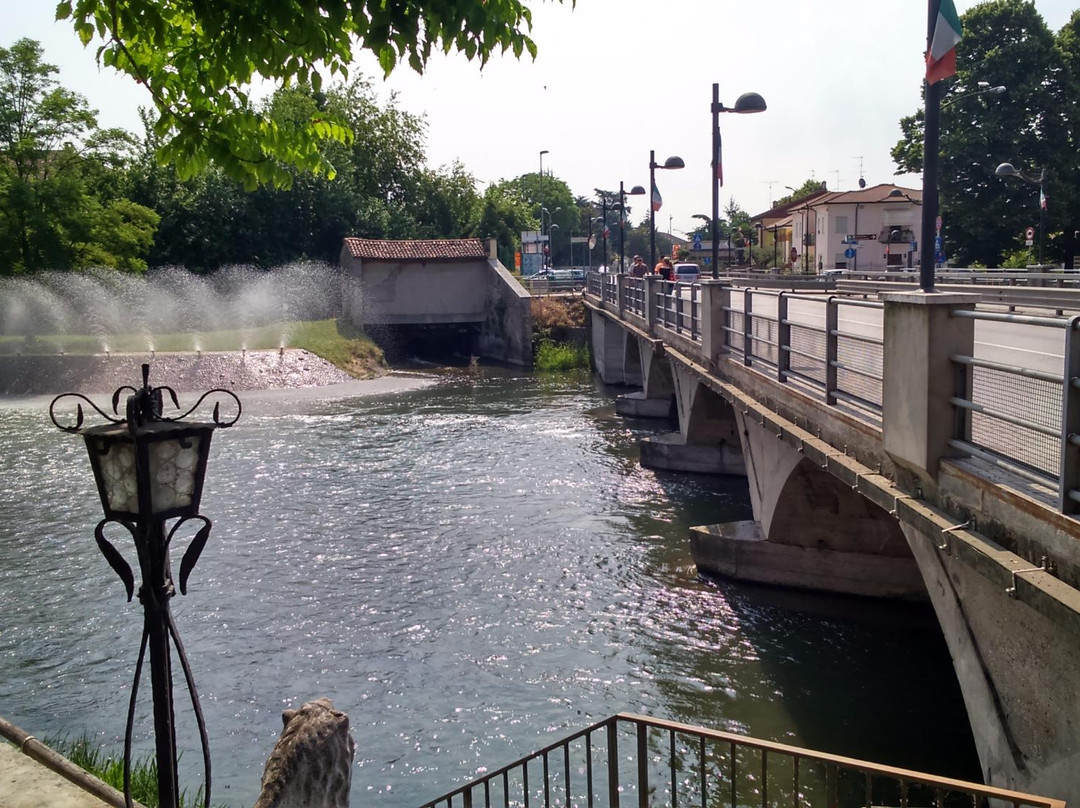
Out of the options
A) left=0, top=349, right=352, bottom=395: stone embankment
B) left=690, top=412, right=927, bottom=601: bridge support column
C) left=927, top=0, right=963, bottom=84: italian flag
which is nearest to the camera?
left=927, top=0, right=963, bottom=84: italian flag

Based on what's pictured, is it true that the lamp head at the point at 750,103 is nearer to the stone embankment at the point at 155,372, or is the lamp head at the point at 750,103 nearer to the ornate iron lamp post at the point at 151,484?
the ornate iron lamp post at the point at 151,484

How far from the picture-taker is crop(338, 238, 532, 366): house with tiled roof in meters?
49.4

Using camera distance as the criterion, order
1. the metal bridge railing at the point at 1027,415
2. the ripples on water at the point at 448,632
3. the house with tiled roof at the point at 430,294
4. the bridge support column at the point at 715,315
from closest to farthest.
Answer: the metal bridge railing at the point at 1027,415 → the ripples on water at the point at 448,632 → the bridge support column at the point at 715,315 → the house with tiled roof at the point at 430,294

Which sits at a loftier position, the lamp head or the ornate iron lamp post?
the lamp head

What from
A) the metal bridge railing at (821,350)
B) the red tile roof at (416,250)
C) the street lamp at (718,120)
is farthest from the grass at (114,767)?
the red tile roof at (416,250)

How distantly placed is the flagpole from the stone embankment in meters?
29.5

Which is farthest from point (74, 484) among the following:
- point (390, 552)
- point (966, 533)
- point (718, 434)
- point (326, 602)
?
point (966, 533)

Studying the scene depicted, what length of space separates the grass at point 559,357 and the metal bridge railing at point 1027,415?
3838cm

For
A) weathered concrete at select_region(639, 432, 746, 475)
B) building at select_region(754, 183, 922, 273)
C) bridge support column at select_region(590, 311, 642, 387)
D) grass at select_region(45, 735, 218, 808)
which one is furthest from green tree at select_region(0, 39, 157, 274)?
building at select_region(754, 183, 922, 273)

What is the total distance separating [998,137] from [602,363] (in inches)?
847

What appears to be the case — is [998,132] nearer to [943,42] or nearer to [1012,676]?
[943,42]

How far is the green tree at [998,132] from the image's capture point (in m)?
47.3

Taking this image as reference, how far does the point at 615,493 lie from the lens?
68.2 feet

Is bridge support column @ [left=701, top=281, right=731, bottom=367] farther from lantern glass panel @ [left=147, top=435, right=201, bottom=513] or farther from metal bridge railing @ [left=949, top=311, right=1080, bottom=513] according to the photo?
lantern glass panel @ [left=147, top=435, right=201, bottom=513]
